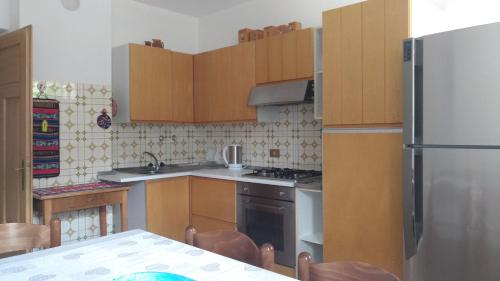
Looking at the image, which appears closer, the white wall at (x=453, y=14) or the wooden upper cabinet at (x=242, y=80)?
the white wall at (x=453, y=14)

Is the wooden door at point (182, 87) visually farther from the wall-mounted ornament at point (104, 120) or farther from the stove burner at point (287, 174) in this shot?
the stove burner at point (287, 174)

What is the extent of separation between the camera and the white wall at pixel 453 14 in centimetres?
226

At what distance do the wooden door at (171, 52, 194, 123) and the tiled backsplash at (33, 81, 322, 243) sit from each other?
0.32 metres

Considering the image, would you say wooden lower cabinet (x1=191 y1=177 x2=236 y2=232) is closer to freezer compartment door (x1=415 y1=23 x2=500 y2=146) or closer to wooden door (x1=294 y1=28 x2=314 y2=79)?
wooden door (x1=294 y1=28 x2=314 y2=79)

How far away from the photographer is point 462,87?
1780 mm

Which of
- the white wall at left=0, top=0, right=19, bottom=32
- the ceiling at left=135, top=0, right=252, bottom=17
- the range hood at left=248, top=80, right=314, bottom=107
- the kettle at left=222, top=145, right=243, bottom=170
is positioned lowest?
the kettle at left=222, top=145, right=243, bottom=170

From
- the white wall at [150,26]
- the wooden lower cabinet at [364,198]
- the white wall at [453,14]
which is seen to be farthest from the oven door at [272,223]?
the white wall at [150,26]

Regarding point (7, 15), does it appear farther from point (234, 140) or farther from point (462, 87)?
point (462, 87)

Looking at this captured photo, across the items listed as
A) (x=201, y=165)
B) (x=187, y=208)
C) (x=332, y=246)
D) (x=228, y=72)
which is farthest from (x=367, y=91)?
(x=201, y=165)

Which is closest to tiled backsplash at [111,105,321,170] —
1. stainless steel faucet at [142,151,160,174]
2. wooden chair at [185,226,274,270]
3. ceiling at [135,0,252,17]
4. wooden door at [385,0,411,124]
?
stainless steel faucet at [142,151,160,174]

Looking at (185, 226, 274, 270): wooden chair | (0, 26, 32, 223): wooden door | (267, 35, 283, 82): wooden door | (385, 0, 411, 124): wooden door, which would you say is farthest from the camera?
(267, 35, 283, 82): wooden door

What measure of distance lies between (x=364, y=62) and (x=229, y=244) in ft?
4.54

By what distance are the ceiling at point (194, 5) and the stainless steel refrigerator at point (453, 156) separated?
94.0 inches

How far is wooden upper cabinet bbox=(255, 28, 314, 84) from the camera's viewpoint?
294 centimetres
